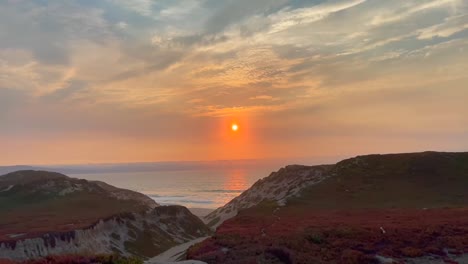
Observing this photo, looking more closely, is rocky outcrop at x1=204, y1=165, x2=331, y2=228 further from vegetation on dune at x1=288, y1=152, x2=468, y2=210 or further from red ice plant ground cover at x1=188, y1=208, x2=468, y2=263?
red ice plant ground cover at x1=188, y1=208, x2=468, y2=263

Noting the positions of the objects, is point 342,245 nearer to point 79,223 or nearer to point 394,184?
point 79,223

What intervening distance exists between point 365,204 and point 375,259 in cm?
5464

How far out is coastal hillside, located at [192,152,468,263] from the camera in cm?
3419

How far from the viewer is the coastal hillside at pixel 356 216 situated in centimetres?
3419

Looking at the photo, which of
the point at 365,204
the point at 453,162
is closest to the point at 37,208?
the point at 365,204

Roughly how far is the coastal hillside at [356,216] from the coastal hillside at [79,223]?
17.2 meters

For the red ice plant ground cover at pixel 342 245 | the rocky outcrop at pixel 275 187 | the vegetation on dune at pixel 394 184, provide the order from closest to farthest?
1. the red ice plant ground cover at pixel 342 245
2. the vegetation on dune at pixel 394 184
3. the rocky outcrop at pixel 275 187

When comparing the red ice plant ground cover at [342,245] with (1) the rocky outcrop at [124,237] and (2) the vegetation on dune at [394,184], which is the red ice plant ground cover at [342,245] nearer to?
(1) the rocky outcrop at [124,237]

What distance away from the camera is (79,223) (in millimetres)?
82688

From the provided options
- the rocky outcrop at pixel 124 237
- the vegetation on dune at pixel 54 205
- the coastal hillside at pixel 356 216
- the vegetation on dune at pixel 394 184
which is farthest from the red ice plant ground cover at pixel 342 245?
the vegetation on dune at pixel 54 205

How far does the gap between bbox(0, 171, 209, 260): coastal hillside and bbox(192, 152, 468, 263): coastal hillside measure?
679 inches

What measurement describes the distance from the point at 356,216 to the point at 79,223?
5576cm

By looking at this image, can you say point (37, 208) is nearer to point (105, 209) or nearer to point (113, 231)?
point (105, 209)

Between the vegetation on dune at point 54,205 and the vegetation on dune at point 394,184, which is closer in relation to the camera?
the vegetation on dune at point 394,184
